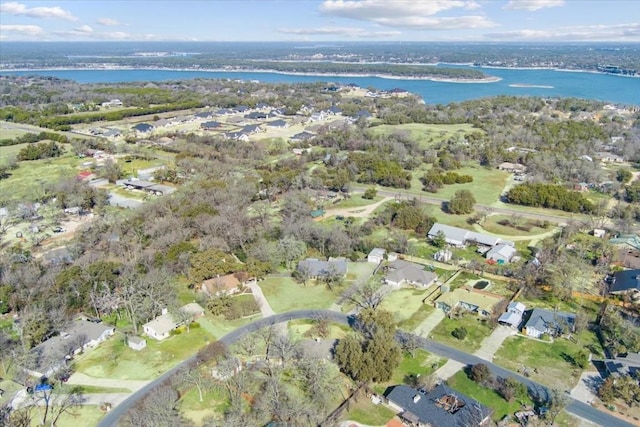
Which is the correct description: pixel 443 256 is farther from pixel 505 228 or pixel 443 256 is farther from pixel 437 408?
pixel 437 408

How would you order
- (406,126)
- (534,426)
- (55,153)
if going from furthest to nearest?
(406,126) → (55,153) → (534,426)

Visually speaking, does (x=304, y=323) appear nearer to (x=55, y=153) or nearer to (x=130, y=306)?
(x=130, y=306)

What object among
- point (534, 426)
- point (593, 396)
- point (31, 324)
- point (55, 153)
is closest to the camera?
point (534, 426)

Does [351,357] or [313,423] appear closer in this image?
[313,423]

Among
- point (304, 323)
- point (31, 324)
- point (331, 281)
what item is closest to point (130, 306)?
point (31, 324)

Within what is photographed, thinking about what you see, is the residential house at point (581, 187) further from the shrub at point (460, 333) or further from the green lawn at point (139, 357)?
the green lawn at point (139, 357)

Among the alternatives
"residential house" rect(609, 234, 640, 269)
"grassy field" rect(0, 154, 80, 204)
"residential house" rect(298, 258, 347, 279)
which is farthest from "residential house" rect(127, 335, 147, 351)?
"residential house" rect(609, 234, 640, 269)

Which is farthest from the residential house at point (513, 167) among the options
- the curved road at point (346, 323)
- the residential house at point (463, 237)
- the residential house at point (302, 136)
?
the curved road at point (346, 323)
